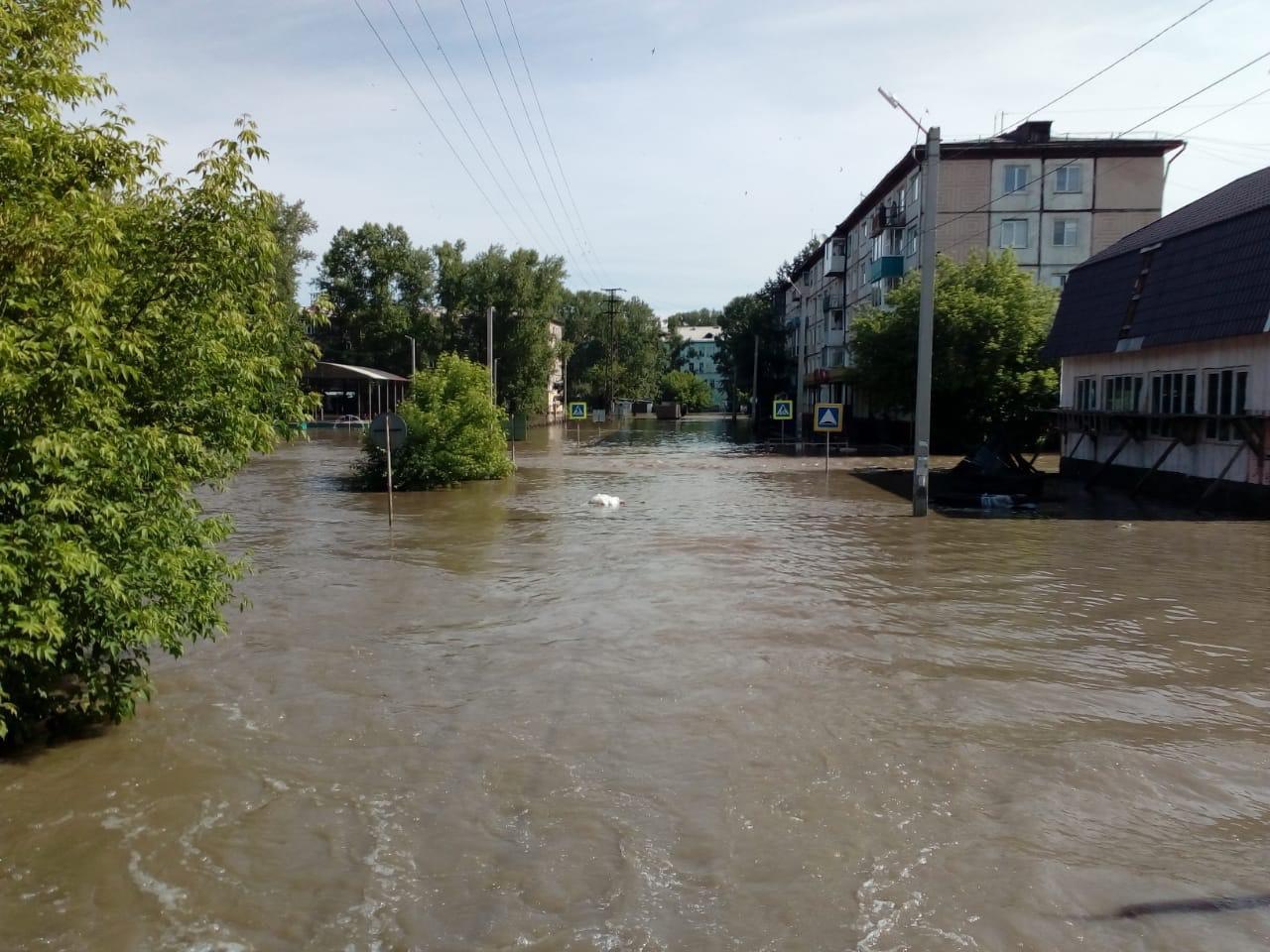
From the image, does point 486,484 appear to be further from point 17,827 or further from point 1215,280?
point 17,827

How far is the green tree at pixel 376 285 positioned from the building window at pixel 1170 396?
65639mm

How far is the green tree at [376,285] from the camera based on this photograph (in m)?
85.8

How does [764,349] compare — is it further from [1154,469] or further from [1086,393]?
[1154,469]

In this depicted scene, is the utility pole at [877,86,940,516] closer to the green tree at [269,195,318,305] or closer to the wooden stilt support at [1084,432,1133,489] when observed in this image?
the wooden stilt support at [1084,432,1133,489]

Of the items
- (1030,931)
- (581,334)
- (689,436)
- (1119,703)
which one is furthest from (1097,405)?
(581,334)

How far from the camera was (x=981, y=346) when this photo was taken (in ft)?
131

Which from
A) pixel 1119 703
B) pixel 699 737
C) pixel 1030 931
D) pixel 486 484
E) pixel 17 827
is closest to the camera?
pixel 1030 931

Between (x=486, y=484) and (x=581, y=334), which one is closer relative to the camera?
(x=486, y=484)

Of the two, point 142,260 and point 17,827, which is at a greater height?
point 142,260

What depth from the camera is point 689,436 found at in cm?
6738

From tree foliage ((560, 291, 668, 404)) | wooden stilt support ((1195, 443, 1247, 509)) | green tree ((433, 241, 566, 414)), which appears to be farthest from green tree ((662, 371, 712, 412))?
wooden stilt support ((1195, 443, 1247, 509))

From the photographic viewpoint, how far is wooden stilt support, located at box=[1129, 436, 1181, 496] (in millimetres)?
25703

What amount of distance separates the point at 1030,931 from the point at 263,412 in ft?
21.2

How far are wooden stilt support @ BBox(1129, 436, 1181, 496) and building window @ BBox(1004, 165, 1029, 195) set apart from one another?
975 inches
